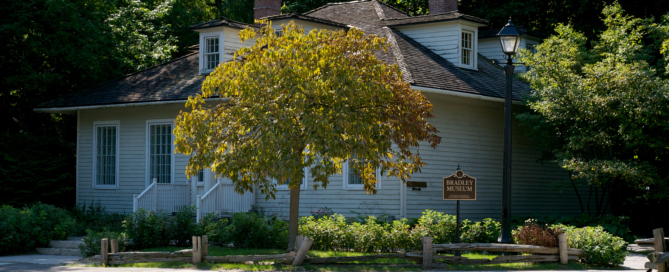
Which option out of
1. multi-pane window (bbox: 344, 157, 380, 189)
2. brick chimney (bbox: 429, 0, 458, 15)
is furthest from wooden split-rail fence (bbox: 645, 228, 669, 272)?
brick chimney (bbox: 429, 0, 458, 15)

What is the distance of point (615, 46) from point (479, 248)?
330 inches

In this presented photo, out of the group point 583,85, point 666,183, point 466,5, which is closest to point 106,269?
point 583,85

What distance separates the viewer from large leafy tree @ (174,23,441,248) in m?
11.6

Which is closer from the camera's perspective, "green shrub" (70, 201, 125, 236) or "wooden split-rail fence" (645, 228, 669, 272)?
"wooden split-rail fence" (645, 228, 669, 272)

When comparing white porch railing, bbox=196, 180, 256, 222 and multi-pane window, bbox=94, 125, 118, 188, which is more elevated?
multi-pane window, bbox=94, 125, 118, 188

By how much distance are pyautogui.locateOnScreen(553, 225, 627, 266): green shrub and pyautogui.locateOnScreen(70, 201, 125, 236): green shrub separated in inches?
447

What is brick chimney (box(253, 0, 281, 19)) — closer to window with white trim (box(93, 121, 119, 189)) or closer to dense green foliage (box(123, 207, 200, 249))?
window with white trim (box(93, 121, 119, 189))

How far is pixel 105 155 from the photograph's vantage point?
22.5m

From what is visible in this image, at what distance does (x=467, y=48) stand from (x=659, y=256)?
11.6m

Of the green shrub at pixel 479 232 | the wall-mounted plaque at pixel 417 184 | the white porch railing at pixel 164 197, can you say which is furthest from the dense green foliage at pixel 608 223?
the white porch railing at pixel 164 197

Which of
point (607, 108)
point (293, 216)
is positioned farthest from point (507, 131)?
point (293, 216)

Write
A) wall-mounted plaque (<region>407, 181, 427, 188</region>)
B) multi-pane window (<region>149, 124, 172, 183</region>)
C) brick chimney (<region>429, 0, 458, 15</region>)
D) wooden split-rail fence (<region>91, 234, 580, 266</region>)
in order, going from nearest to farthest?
wooden split-rail fence (<region>91, 234, 580, 266</region>), wall-mounted plaque (<region>407, 181, 427, 188</region>), multi-pane window (<region>149, 124, 172, 183</region>), brick chimney (<region>429, 0, 458, 15</region>)

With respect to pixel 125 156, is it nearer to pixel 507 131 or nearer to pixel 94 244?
pixel 94 244

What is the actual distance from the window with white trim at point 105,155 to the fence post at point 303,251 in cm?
1180
